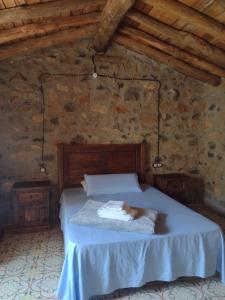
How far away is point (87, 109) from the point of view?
3953 millimetres

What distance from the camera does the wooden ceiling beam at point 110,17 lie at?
244cm

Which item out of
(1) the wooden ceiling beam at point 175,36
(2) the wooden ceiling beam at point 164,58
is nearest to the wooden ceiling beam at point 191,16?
(1) the wooden ceiling beam at point 175,36

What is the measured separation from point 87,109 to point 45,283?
2520 mm

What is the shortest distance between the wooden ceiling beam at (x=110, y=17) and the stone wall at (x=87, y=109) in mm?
546

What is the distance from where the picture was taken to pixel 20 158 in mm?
3715

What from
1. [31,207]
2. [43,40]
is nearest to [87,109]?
[43,40]

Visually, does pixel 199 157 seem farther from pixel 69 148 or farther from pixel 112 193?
pixel 69 148

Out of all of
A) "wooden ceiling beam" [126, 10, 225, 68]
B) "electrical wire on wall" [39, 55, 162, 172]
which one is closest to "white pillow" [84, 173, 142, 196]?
"electrical wire on wall" [39, 55, 162, 172]

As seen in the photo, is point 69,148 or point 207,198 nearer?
point 69,148

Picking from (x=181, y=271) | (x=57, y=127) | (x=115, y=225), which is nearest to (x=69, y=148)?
(x=57, y=127)

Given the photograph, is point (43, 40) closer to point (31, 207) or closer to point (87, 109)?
point (87, 109)

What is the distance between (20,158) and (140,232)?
230 centimetres

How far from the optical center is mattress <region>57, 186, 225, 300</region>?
200 centimetres

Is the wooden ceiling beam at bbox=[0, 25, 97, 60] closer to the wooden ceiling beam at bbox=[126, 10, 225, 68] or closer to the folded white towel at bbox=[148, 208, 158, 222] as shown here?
the wooden ceiling beam at bbox=[126, 10, 225, 68]
